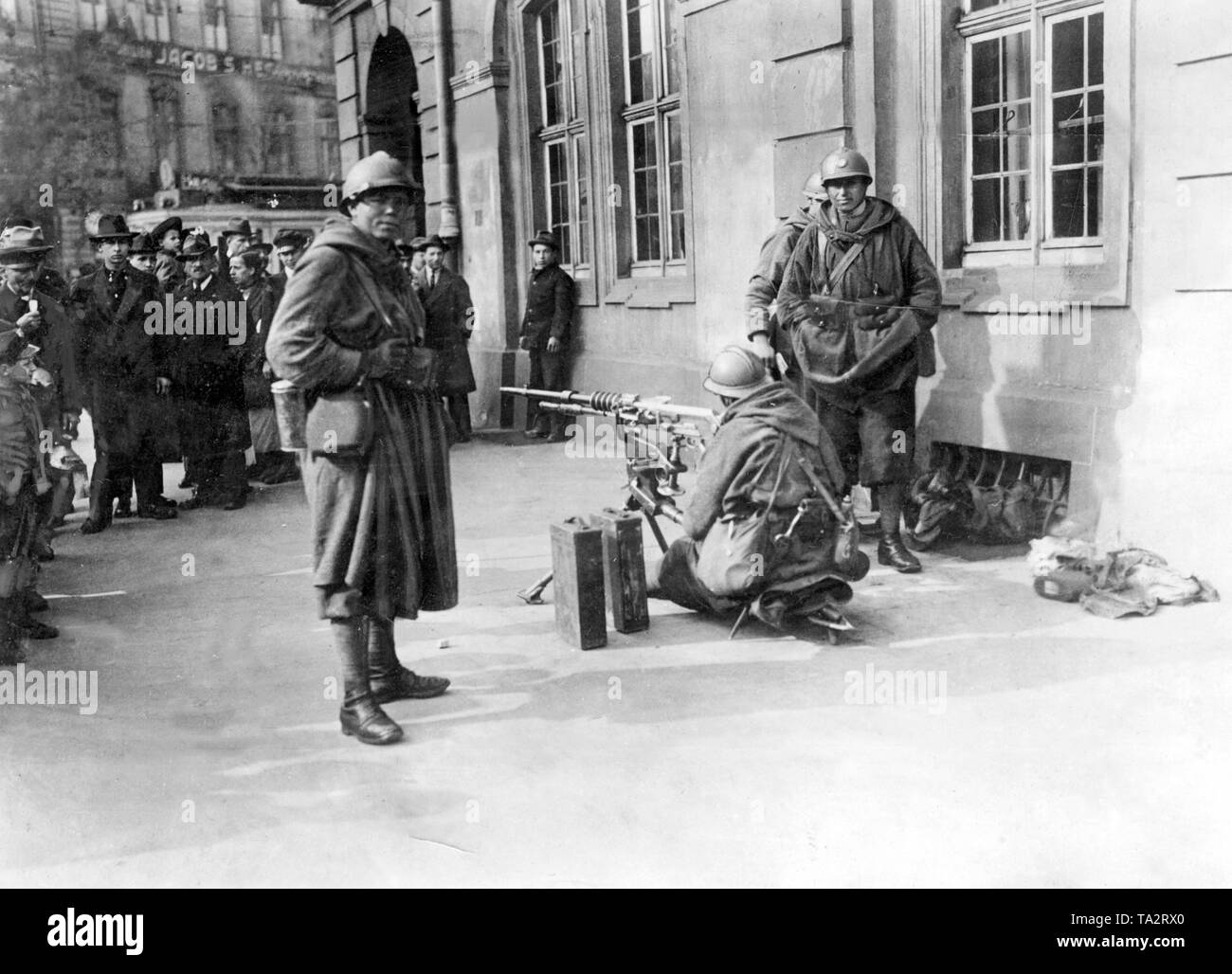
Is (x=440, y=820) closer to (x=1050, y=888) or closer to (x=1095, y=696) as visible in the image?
(x=1050, y=888)

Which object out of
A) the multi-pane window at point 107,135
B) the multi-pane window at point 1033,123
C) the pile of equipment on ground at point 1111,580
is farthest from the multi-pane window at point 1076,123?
the multi-pane window at point 107,135

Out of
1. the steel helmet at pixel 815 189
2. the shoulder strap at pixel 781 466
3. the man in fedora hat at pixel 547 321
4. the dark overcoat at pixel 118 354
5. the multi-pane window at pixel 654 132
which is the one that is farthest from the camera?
the man in fedora hat at pixel 547 321

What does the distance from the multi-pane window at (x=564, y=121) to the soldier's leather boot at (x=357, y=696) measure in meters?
6.17

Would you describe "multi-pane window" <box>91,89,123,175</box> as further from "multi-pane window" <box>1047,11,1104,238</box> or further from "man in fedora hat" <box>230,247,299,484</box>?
"multi-pane window" <box>1047,11,1104,238</box>

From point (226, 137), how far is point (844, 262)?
3.49 metres

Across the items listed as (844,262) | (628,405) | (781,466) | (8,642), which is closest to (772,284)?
(844,262)

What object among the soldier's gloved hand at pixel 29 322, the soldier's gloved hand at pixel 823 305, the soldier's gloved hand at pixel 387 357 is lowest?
the soldier's gloved hand at pixel 387 357

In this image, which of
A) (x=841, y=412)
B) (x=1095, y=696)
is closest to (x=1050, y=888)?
(x=1095, y=696)

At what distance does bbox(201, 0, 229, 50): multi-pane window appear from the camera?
21.0 ft

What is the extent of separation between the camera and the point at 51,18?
550 centimetres

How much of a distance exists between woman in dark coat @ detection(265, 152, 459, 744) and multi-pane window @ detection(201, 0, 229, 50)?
2942 millimetres

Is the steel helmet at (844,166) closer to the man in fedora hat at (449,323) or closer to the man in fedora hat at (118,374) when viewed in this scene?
the man in fedora hat at (118,374)

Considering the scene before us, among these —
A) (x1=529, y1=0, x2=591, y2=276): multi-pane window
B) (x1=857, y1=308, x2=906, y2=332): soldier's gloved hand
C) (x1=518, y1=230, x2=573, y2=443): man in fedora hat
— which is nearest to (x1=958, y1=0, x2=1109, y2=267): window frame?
(x1=857, y1=308, x2=906, y2=332): soldier's gloved hand

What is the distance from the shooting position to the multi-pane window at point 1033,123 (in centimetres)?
616
